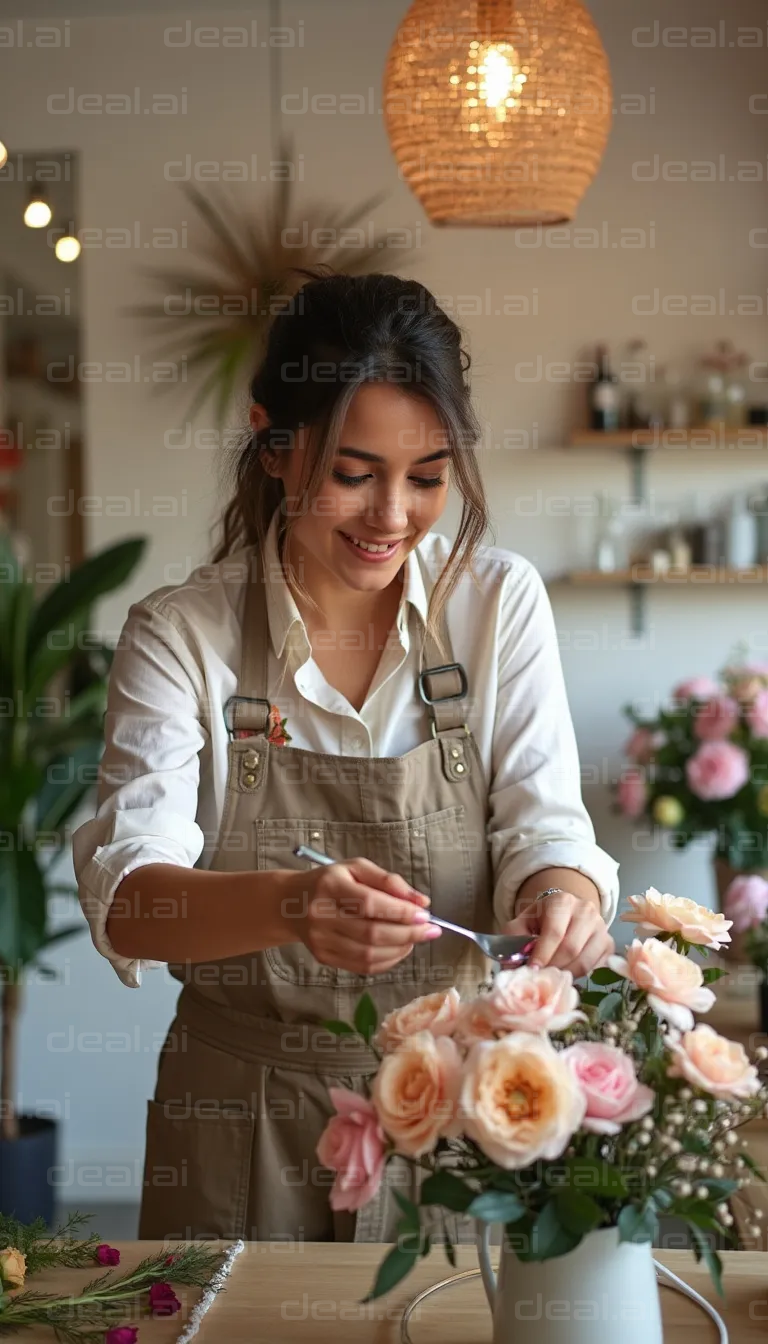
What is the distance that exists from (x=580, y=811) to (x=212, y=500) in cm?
264

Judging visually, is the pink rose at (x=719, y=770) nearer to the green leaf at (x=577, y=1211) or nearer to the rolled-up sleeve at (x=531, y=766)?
the rolled-up sleeve at (x=531, y=766)

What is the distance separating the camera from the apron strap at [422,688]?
1.70m

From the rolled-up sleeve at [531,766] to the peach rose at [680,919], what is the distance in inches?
14.8

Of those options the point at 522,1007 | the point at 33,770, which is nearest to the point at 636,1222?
the point at 522,1007

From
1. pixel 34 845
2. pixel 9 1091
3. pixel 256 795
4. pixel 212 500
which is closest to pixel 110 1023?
pixel 9 1091

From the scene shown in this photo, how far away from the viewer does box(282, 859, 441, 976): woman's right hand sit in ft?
3.98

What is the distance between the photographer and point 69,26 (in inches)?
161

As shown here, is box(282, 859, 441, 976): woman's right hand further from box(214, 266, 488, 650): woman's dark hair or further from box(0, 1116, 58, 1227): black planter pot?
box(0, 1116, 58, 1227): black planter pot

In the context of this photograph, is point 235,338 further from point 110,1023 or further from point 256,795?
point 256,795

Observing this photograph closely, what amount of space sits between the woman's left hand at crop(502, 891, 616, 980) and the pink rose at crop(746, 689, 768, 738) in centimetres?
176

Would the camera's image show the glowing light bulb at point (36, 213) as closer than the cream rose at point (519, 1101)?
No

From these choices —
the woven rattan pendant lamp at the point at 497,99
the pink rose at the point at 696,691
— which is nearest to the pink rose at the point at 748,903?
the pink rose at the point at 696,691

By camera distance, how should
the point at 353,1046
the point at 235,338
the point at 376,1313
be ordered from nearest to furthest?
the point at 376,1313 → the point at 353,1046 → the point at 235,338

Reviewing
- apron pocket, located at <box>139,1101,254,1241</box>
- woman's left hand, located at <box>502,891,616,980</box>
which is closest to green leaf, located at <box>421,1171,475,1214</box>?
woman's left hand, located at <box>502,891,616,980</box>
